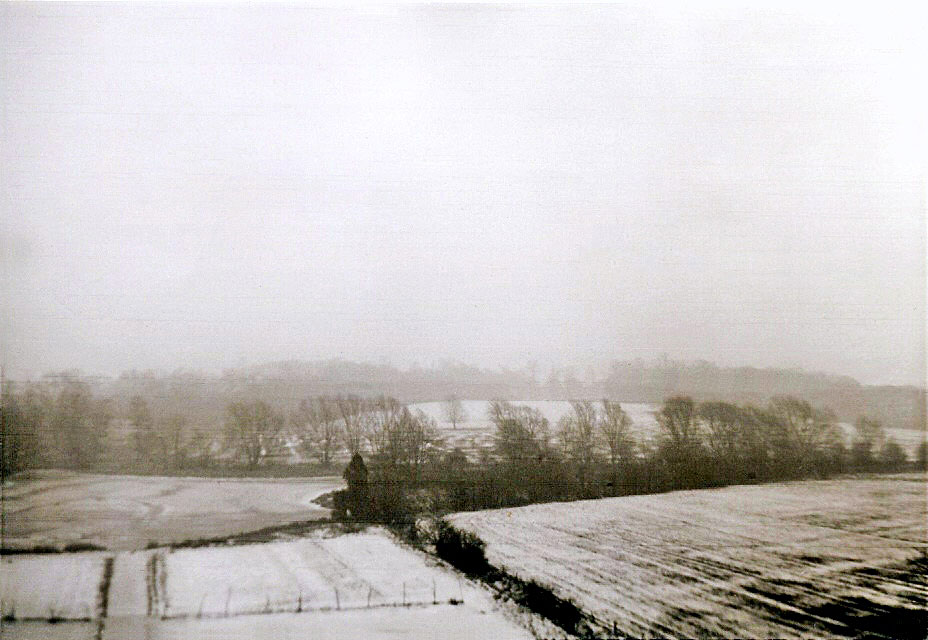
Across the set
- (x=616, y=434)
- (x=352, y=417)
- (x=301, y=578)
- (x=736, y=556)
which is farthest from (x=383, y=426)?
(x=736, y=556)

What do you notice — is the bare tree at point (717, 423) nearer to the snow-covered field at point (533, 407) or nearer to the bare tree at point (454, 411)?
the snow-covered field at point (533, 407)

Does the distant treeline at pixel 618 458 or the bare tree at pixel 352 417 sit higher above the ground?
the bare tree at pixel 352 417

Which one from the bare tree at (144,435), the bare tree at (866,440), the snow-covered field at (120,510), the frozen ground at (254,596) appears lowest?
the frozen ground at (254,596)

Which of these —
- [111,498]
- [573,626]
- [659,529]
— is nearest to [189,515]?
[111,498]

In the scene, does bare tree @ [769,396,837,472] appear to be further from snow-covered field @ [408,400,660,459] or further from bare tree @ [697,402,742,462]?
snow-covered field @ [408,400,660,459]

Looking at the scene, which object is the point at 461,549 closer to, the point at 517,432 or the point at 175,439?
the point at 517,432

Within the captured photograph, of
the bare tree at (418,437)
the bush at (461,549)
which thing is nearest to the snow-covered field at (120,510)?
the bare tree at (418,437)
